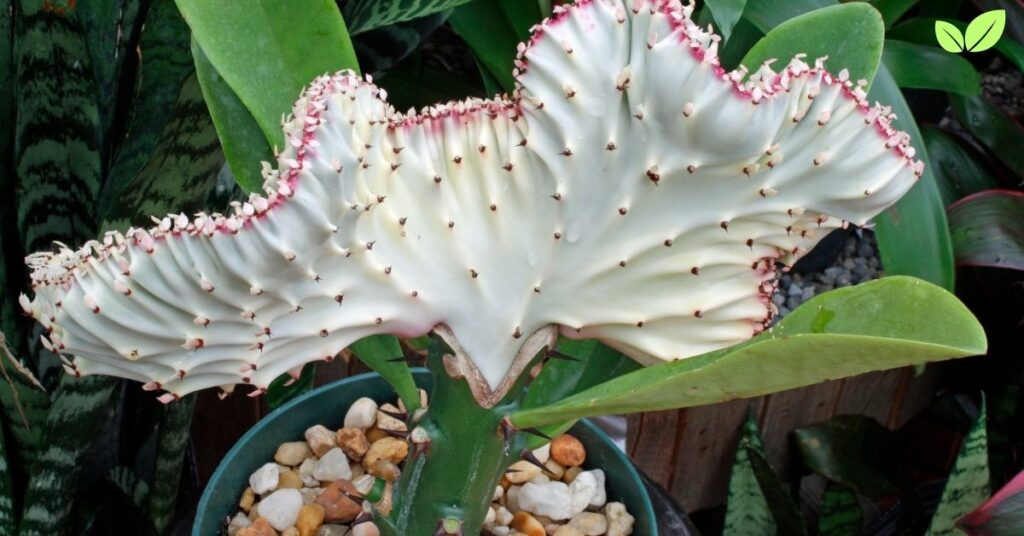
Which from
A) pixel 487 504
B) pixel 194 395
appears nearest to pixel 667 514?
pixel 487 504

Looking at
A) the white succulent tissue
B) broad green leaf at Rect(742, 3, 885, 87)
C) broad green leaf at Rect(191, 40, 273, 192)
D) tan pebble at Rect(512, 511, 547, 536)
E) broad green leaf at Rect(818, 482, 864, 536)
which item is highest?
broad green leaf at Rect(191, 40, 273, 192)

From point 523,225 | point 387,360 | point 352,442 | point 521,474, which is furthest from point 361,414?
point 523,225

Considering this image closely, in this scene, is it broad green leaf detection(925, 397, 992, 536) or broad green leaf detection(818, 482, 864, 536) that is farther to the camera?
broad green leaf detection(818, 482, 864, 536)

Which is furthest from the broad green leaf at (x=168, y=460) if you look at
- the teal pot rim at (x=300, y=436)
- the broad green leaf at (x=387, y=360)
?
the broad green leaf at (x=387, y=360)

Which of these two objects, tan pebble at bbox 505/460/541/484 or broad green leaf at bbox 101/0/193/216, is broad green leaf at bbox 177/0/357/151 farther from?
tan pebble at bbox 505/460/541/484

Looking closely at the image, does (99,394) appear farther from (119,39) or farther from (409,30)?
(409,30)

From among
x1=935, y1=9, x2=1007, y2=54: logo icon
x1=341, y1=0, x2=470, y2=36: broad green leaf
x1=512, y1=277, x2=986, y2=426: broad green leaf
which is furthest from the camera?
x1=341, y1=0, x2=470, y2=36: broad green leaf

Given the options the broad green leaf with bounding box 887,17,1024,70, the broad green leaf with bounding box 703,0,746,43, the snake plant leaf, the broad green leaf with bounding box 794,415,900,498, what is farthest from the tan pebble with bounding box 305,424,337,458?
the broad green leaf with bounding box 887,17,1024,70
